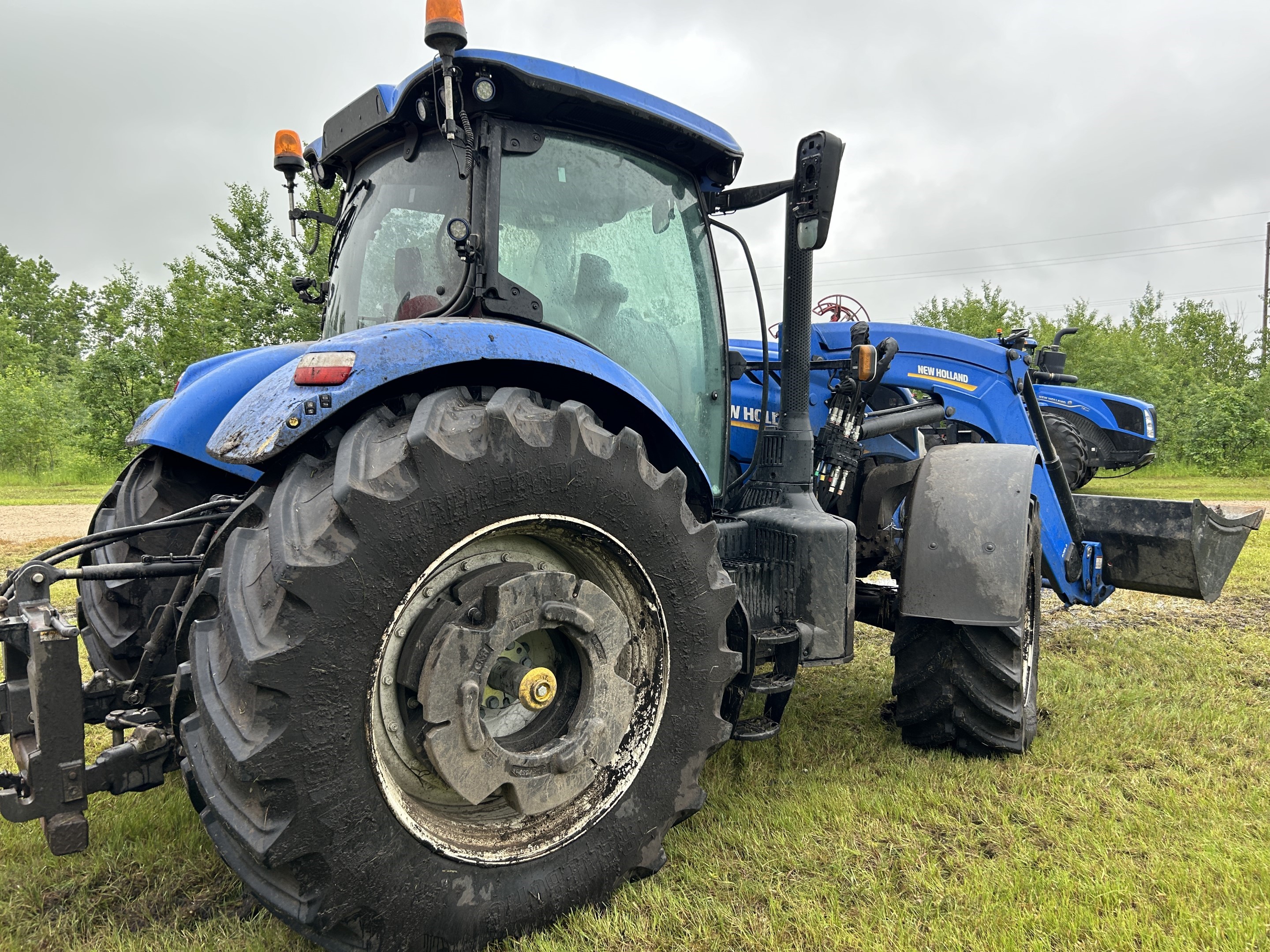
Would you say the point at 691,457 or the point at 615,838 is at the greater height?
the point at 691,457

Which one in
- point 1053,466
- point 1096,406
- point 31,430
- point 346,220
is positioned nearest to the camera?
point 346,220

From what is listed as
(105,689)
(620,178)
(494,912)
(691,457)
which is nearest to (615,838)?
(494,912)

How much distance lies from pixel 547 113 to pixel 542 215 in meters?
0.32

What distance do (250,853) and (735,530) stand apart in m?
1.94

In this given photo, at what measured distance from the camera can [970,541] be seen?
3.38 meters

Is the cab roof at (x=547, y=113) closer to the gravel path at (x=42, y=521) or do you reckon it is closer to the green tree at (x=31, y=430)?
the gravel path at (x=42, y=521)

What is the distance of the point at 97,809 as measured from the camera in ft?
9.52

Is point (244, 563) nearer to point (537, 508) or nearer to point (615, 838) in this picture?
point (537, 508)

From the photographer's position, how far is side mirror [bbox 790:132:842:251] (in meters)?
2.95

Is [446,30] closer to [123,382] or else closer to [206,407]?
[206,407]

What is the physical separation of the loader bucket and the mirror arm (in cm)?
302

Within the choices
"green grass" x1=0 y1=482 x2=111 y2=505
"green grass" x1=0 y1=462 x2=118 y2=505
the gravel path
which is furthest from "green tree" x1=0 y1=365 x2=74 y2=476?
the gravel path

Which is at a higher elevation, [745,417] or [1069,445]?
[745,417]

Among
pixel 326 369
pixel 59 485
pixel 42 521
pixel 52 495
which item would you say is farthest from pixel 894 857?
pixel 59 485
